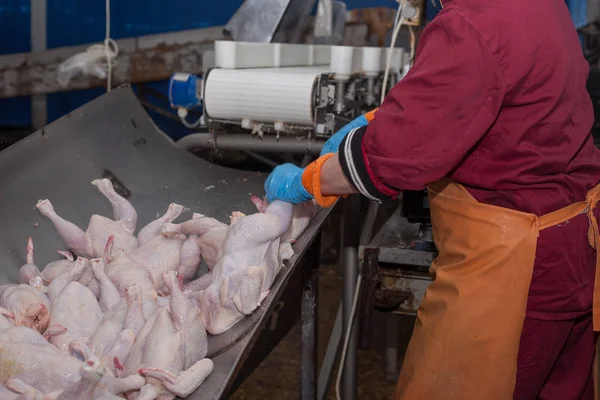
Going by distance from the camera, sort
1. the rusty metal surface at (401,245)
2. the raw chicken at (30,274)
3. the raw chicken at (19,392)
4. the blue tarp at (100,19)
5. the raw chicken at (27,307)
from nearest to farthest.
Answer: the raw chicken at (19,392), the raw chicken at (27,307), the raw chicken at (30,274), the rusty metal surface at (401,245), the blue tarp at (100,19)

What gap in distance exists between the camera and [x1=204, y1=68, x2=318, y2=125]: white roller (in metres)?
2.38

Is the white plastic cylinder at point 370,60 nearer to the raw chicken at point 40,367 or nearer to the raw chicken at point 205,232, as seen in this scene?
the raw chicken at point 205,232

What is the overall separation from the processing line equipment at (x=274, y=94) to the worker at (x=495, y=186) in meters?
0.68

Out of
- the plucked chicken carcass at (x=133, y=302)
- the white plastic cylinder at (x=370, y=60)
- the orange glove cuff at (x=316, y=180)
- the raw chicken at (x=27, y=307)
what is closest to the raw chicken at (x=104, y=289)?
the plucked chicken carcass at (x=133, y=302)

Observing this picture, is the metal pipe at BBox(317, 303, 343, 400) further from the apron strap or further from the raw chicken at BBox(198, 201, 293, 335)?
the apron strap

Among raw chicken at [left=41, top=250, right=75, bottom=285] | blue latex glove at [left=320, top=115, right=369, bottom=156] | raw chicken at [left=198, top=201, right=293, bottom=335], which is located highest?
blue latex glove at [left=320, top=115, right=369, bottom=156]

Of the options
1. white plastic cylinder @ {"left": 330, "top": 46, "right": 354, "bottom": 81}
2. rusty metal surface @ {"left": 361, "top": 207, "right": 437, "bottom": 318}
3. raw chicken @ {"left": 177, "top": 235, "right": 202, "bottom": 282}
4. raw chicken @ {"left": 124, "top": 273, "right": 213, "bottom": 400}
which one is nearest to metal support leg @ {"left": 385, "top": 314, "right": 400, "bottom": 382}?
rusty metal surface @ {"left": 361, "top": 207, "right": 437, "bottom": 318}

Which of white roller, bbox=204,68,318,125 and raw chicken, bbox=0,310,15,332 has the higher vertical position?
white roller, bbox=204,68,318,125

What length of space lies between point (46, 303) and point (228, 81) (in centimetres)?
118

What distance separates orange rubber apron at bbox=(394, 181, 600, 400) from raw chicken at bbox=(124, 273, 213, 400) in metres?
0.62

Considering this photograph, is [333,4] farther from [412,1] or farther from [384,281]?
[384,281]

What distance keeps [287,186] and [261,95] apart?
2.28ft

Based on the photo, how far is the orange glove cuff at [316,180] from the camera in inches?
66.4

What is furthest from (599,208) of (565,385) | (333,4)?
(333,4)
